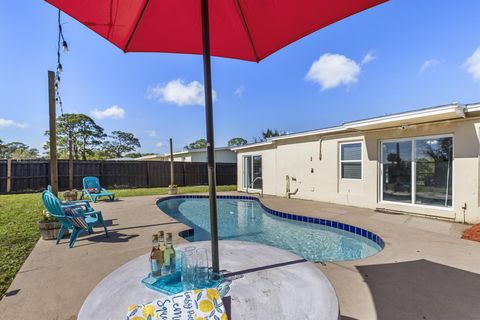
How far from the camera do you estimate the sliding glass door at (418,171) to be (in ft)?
19.2

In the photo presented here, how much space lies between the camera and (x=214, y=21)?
6.93 ft

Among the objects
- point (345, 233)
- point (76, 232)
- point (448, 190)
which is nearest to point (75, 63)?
point (76, 232)

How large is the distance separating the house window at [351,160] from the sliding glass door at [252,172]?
15.2 ft

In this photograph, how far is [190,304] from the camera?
0.99 metres

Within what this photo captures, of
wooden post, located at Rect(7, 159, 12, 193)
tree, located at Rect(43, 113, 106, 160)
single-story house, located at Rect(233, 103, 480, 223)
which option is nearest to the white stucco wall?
single-story house, located at Rect(233, 103, 480, 223)

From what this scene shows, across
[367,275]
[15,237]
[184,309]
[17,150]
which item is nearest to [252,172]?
[15,237]

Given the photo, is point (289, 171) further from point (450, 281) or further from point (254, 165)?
point (450, 281)

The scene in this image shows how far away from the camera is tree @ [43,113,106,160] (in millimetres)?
22156

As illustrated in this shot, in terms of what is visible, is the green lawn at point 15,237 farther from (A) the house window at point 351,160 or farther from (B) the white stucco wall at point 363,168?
(A) the house window at point 351,160

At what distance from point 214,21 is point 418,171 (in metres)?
6.77

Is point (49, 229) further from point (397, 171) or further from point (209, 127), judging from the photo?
point (397, 171)

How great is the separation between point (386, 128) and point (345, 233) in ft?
11.8

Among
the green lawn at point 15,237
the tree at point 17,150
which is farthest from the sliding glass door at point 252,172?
the tree at point 17,150

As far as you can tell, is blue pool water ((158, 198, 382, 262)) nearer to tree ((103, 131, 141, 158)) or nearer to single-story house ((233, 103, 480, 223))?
single-story house ((233, 103, 480, 223))
